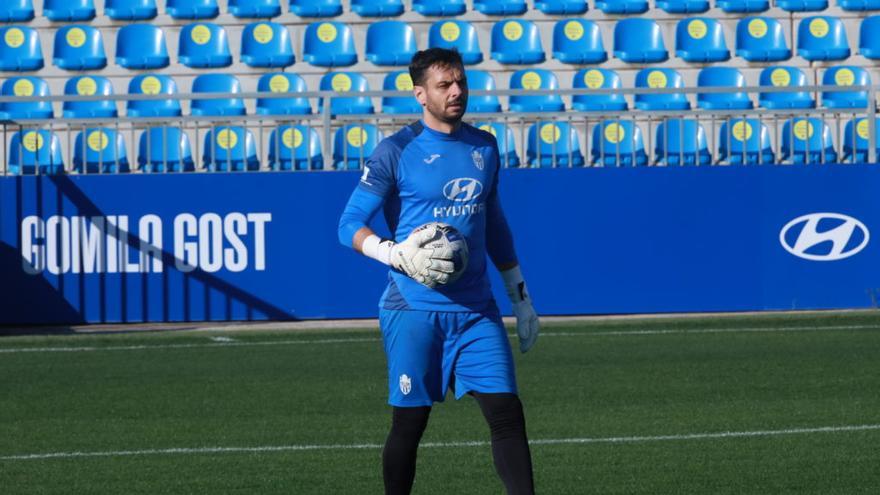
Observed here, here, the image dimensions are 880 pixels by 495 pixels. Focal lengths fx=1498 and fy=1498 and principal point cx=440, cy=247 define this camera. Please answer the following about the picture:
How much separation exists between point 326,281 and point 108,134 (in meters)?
3.49

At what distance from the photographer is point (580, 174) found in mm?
15281

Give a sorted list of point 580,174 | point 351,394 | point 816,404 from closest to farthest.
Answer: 1. point 816,404
2. point 351,394
3. point 580,174

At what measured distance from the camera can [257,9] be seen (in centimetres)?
1972

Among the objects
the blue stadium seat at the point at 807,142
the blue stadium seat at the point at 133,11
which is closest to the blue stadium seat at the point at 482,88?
the blue stadium seat at the point at 807,142

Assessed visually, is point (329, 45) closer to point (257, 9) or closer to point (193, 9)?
point (257, 9)

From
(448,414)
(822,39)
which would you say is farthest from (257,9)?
(448,414)

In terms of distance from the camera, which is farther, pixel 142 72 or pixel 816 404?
pixel 142 72

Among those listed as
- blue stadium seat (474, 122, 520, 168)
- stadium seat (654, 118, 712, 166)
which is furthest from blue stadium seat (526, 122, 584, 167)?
stadium seat (654, 118, 712, 166)

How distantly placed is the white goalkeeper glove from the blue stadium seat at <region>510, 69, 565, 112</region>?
40.9 ft

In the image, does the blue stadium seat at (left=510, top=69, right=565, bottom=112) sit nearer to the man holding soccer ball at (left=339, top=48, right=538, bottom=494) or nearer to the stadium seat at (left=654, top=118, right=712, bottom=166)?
the stadium seat at (left=654, top=118, right=712, bottom=166)

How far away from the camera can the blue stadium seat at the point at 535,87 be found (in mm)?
18500

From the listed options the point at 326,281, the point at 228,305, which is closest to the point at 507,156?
the point at 326,281

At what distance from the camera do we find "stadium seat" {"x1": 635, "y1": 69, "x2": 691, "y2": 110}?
18281 mm

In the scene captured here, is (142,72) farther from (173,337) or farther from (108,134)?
(173,337)
